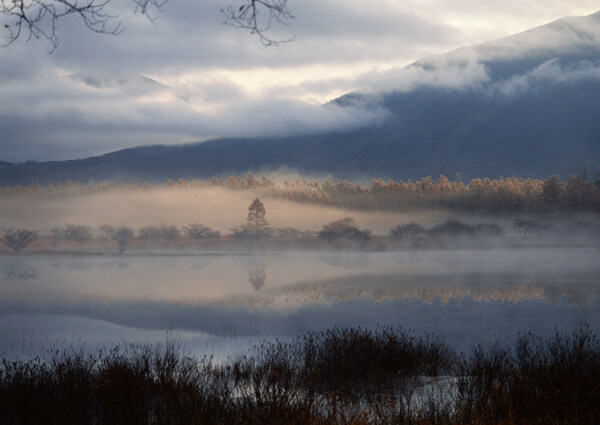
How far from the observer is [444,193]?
389 feet

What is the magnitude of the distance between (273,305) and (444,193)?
310 feet

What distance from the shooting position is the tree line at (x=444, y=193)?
10231cm

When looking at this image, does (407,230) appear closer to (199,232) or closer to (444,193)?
(444,193)

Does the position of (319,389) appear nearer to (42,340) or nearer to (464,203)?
(42,340)

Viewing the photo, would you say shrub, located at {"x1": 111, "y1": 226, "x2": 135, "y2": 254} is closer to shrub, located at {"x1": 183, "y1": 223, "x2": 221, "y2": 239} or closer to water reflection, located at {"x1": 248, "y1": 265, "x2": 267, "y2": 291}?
shrub, located at {"x1": 183, "y1": 223, "x2": 221, "y2": 239}

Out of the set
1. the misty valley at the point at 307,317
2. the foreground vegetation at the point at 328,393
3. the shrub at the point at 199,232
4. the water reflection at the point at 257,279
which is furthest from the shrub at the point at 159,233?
the foreground vegetation at the point at 328,393

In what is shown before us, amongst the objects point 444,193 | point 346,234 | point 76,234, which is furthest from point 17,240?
point 444,193

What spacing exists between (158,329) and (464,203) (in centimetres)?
9705

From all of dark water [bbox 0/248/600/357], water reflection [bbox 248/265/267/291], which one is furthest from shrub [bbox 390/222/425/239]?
water reflection [bbox 248/265/267/291]

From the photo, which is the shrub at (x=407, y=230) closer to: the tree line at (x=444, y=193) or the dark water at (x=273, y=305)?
the tree line at (x=444, y=193)

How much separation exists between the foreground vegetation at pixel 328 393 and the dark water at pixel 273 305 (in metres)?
3.62

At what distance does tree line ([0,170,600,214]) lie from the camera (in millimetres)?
102312

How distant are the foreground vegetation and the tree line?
96.9m

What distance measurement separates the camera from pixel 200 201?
5015 inches
